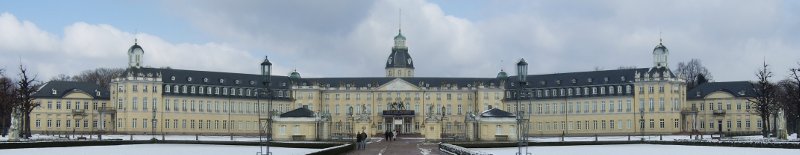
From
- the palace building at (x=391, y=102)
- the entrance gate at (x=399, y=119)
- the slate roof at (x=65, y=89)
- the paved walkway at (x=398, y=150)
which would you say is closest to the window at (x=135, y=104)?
the palace building at (x=391, y=102)

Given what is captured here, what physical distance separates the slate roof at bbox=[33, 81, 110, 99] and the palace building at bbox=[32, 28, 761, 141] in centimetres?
13

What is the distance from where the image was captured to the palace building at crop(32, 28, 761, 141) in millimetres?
142625

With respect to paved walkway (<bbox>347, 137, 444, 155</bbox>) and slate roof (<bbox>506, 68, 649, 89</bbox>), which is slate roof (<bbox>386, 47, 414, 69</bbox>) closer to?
slate roof (<bbox>506, 68, 649, 89</bbox>)

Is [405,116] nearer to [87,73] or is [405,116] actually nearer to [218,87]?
[218,87]

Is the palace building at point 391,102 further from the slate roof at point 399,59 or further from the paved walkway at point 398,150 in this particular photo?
the paved walkway at point 398,150

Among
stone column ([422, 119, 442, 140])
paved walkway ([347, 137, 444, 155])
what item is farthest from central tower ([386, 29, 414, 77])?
paved walkway ([347, 137, 444, 155])

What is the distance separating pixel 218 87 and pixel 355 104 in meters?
20.6

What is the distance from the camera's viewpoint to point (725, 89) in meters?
144

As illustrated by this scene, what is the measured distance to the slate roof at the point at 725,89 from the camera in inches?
5630

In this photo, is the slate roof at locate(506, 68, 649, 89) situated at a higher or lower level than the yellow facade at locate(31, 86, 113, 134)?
higher

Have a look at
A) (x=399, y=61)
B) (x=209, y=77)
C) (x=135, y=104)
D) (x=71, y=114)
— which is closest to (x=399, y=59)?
(x=399, y=61)

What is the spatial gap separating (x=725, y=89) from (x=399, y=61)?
50541 mm

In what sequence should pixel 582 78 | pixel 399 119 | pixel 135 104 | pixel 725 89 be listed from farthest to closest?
pixel 399 119 < pixel 582 78 < pixel 135 104 < pixel 725 89

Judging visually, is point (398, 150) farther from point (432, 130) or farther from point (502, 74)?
point (502, 74)
